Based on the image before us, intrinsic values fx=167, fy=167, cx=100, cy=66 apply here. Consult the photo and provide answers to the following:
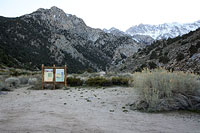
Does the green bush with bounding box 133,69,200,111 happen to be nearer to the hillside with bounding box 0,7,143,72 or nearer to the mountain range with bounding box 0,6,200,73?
the mountain range with bounding box 0,6,200,73

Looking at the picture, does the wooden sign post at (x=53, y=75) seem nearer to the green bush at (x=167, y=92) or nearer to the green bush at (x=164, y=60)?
the green bush at (x=167, y=92)

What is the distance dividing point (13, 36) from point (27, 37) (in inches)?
206

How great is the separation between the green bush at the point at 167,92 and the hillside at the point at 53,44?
50.0m

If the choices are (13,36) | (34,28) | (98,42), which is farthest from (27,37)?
(98,42)

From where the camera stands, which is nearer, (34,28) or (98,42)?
(34,28)

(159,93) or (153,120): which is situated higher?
(159,93)

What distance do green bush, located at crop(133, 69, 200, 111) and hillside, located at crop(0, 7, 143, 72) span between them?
50.0 meters

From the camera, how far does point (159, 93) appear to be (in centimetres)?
683

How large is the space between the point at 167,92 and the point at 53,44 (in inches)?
2964

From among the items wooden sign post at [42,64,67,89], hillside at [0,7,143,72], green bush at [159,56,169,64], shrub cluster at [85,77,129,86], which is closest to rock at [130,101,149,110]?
shrub cluster at [85,77,129,86]

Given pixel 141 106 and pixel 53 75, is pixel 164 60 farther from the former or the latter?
pixel 141 106

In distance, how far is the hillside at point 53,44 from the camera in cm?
6119

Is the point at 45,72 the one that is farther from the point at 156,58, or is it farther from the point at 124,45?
the point at 124,45

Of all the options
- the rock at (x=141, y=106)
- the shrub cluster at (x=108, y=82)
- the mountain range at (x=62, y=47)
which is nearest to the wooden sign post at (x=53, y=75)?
the shrub cluster at (x=108, y=82)
